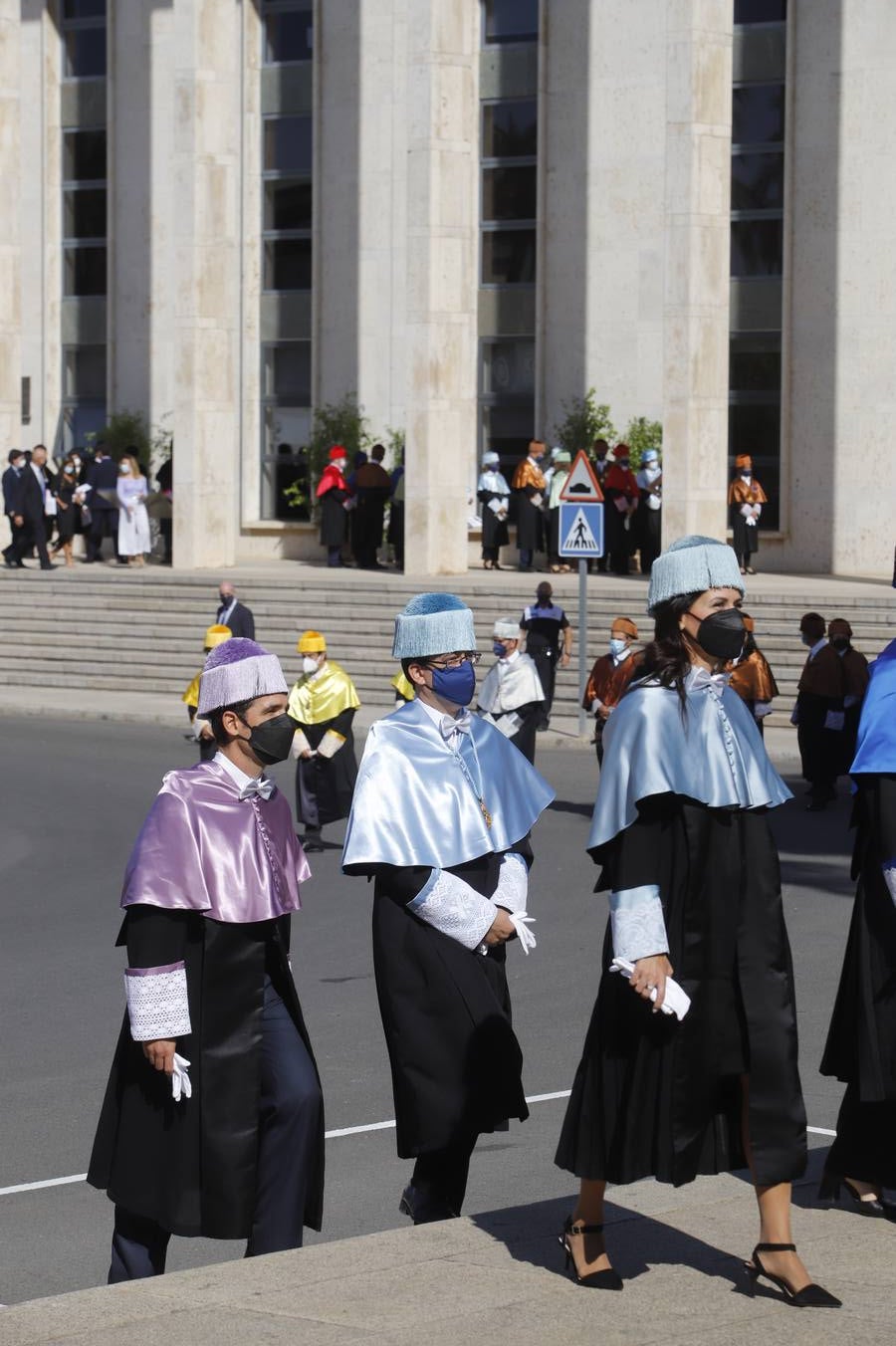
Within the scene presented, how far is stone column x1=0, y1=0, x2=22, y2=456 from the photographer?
37438 mm

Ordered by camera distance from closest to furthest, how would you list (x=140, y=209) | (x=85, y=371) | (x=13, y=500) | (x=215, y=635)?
1. (x=215, y=635)
2. (x=13, y=500)
3. (x=140, y=209)
4. (x=85, y=371)

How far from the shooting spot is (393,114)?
3850cm

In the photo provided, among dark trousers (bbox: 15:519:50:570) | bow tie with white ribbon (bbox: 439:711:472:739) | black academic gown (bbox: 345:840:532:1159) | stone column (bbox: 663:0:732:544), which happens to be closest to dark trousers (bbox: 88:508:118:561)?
dark trousers (bbox: 15:519:50:570)

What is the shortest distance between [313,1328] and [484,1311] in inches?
16.9

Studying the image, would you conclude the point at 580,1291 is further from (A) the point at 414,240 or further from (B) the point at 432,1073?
(A) the point at 414,240

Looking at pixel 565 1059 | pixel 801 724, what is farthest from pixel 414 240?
pixel 565 1059

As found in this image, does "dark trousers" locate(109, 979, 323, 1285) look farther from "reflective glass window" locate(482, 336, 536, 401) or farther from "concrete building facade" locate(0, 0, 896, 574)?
"reflective glass window" locate(482, 336, 536, 401)

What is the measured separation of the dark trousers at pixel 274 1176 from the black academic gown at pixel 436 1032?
539 millimetres

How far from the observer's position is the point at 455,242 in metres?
33.0

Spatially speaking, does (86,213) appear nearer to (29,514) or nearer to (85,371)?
(85,371)

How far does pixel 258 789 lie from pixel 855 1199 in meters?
2.18

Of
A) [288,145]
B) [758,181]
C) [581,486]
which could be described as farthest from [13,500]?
[581,486]

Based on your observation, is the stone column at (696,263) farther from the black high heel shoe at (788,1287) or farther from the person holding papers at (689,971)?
the black high heel shoe at (788,1287)

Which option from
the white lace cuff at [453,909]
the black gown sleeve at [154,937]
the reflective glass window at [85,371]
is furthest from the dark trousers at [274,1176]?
the reflective glass window at [85,371]
